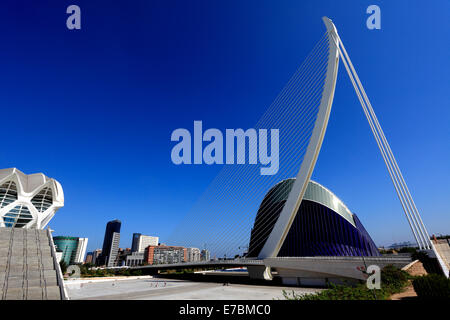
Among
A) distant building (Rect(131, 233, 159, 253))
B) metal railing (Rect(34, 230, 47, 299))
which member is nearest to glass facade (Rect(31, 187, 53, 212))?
metal railing (Rect(34, 230, 47, 299))

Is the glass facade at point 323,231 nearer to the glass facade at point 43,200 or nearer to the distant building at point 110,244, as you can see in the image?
the glass facade at point 43,200

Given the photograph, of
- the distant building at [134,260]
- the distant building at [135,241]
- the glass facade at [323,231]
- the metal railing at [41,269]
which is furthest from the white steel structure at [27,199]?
the distant building at [135,241]

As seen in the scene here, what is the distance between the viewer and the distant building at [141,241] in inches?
6685

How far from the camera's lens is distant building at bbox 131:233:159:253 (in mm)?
169800

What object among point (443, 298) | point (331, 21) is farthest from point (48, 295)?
point (331, 21)

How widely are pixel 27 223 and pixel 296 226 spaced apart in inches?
1774

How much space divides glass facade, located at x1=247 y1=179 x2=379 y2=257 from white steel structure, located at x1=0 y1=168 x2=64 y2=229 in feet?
121

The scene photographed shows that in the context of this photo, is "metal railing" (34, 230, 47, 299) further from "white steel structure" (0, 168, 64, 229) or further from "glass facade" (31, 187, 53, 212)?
"glass facade" (31, 187, 53, 212)

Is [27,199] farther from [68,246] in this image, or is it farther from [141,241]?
[141,241]

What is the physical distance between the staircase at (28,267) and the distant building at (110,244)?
545 ft

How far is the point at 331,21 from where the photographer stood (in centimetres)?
2078

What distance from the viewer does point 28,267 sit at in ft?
38.1

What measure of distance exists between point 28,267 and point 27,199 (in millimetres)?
33817
